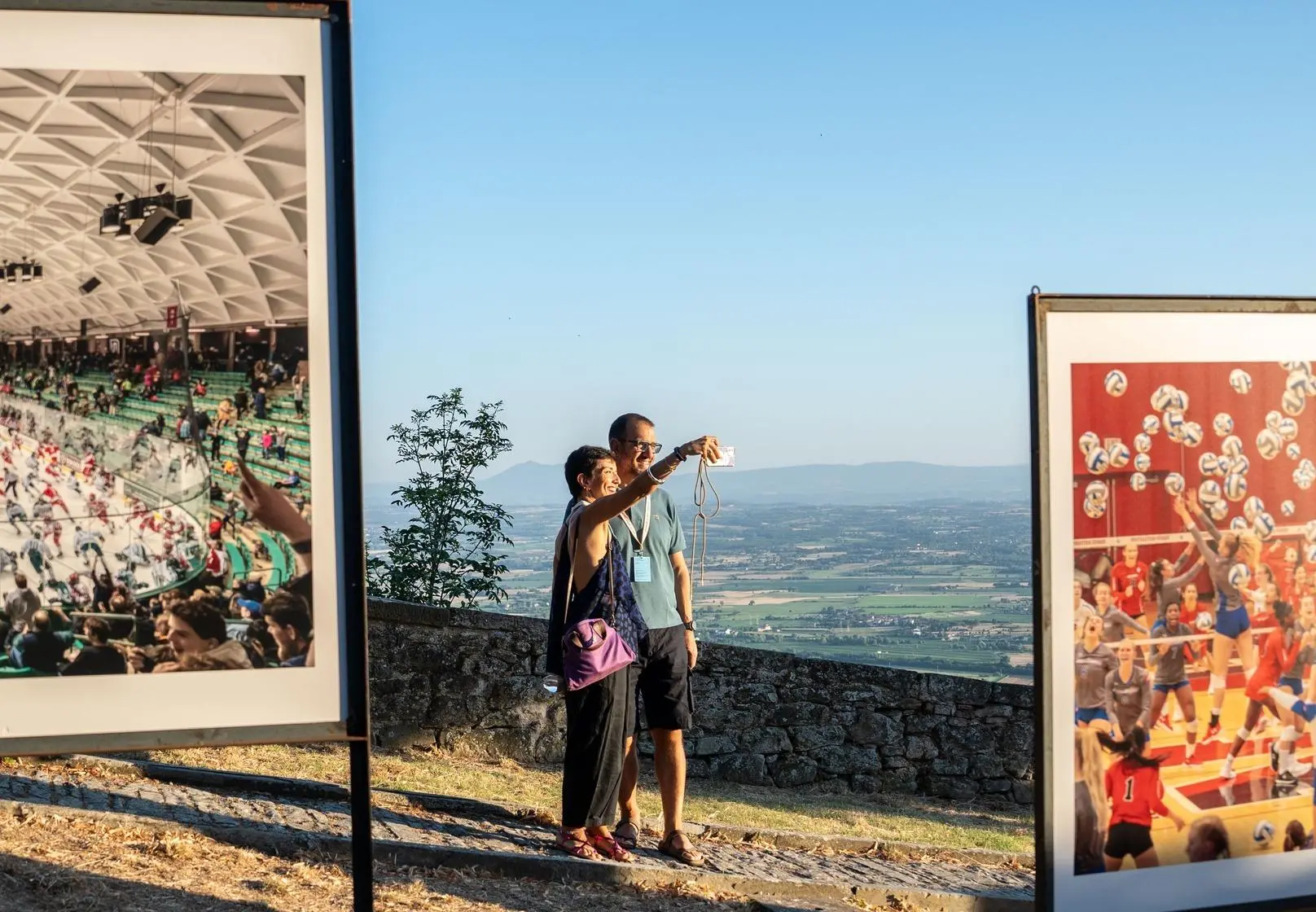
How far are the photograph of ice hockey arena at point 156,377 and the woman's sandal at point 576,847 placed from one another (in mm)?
2269

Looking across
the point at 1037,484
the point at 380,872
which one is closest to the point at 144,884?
the point at 380,872

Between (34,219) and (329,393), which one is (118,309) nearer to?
(34,219)

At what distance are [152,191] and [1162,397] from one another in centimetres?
291

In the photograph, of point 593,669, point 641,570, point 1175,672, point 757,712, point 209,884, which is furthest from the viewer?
point 757,712

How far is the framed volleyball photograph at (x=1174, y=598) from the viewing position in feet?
13.0

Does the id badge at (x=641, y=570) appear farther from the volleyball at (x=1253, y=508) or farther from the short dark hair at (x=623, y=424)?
the volleyball at (x=1253, y=508)

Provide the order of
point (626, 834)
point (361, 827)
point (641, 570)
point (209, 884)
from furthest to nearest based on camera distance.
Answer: point (626, 834)
point (641, 570)
point (209, 884)
point (361, 827)

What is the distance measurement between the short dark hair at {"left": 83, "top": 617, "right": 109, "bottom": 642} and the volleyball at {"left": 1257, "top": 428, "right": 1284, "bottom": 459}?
11.1 ft

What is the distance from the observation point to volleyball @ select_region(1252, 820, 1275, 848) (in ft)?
13.9

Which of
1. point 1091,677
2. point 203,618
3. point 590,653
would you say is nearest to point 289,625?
point 203,618

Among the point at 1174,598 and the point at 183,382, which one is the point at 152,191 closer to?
the point at 183,382

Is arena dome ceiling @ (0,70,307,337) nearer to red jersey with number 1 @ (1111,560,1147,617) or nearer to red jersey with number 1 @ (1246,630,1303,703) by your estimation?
red jersey with number 1 @ (1111,560,1147,617)

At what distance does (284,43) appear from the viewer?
3.60 m

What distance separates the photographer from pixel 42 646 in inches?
139
